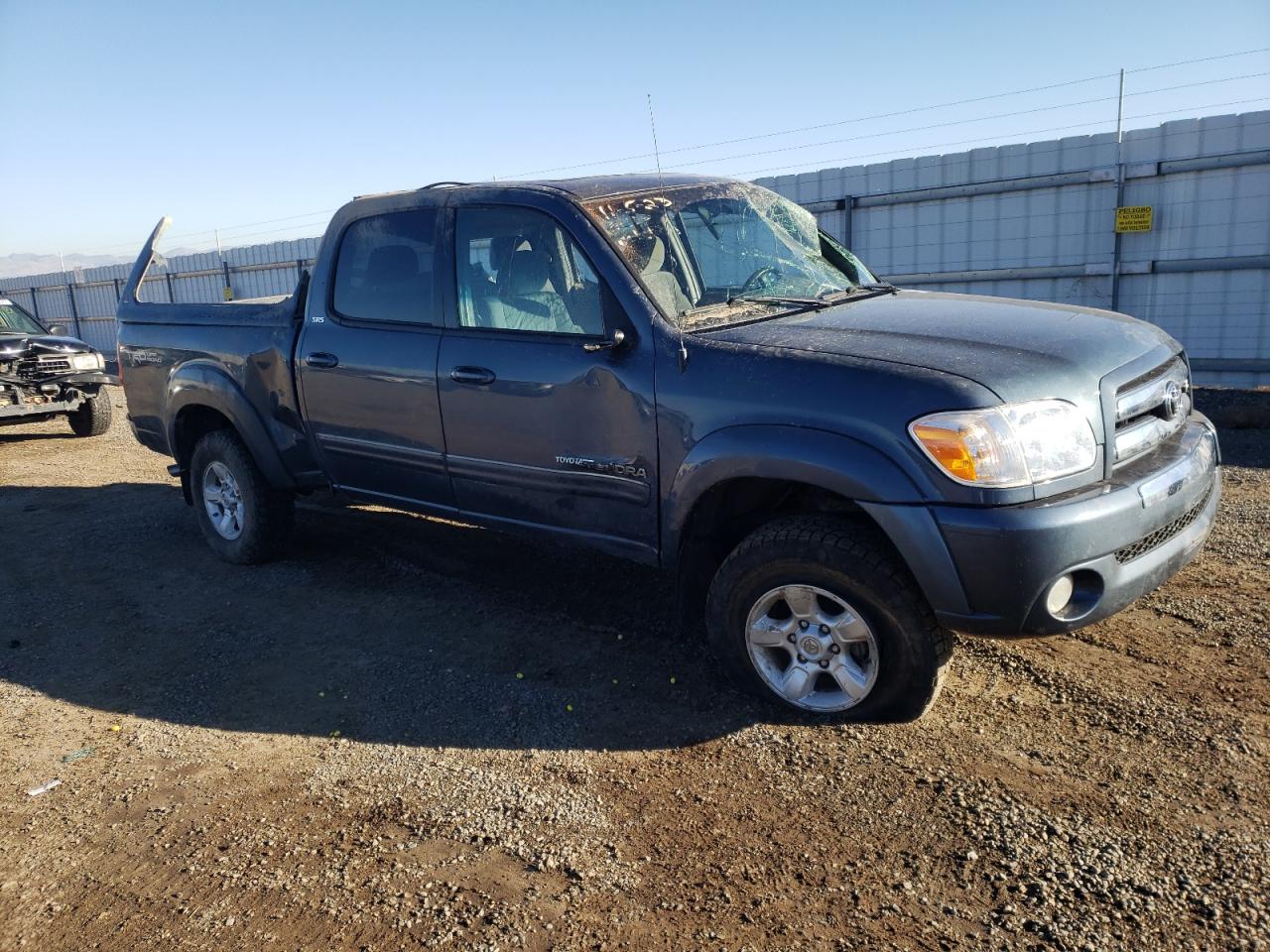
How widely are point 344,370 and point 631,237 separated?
1739 millimetres

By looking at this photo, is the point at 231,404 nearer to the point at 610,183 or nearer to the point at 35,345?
the point at 610,183

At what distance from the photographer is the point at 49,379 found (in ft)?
35.2

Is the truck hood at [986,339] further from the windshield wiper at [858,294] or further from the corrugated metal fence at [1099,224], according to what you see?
the corrugated metal fence at [1099,224]

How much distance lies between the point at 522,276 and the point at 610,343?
0.71 metres

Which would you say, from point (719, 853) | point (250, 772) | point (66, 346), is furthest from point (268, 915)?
point (66, 346)

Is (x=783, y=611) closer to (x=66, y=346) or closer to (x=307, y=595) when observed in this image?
(x=307, y=595)

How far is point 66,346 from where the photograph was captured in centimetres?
1106

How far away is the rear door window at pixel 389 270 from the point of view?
15.0 ft

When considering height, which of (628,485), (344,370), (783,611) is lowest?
(783,611)

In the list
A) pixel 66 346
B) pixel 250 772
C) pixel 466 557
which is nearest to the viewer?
pixel 250 772

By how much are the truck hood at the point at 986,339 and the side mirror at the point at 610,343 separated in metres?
0.33

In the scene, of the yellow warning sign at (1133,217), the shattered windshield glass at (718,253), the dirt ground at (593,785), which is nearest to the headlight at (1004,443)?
the dirt ground at (593,785)

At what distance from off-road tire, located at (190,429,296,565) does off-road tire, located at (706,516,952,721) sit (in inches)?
128

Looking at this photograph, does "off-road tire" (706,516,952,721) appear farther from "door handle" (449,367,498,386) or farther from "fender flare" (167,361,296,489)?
"fender flare" (167,361,296,489)
